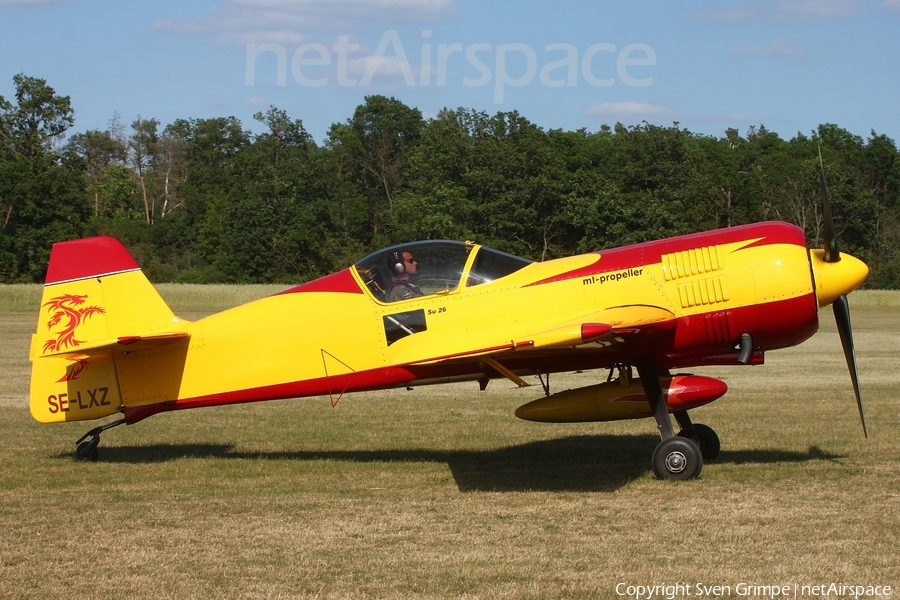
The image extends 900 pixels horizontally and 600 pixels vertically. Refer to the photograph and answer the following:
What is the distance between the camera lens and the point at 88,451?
9.70 meters

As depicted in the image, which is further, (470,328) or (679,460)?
(470,328)

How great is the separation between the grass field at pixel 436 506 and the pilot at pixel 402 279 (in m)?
1.70

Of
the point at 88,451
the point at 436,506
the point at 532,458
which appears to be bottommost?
the point at 532,458

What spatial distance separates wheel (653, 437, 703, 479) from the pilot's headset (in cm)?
290

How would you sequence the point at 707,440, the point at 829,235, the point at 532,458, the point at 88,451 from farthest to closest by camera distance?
the point at 88,451
the point at 532,458
the point at 707,440
the point at 829,235

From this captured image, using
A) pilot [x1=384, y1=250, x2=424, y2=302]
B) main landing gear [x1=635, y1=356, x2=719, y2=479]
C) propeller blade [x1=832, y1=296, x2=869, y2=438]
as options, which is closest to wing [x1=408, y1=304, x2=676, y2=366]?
main landing gear [x1=635, y1=356, x2=719, y2=479]

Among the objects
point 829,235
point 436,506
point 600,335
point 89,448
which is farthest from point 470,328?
point 89,448

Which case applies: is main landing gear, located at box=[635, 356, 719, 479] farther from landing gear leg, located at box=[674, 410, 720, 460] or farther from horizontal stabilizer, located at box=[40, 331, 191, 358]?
horizontal stabilizer, located at box=[40, 331, 191, 358]

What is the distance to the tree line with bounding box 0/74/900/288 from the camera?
55.3 meters

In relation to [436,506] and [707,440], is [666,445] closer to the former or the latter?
[707,440]

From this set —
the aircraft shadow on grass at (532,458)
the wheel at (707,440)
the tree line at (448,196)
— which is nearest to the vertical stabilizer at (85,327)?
the aircraft shadow on grass at (532,458)

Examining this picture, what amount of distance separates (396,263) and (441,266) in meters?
0.44

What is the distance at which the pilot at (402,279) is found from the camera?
28.9ft

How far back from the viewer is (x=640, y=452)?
977cm
